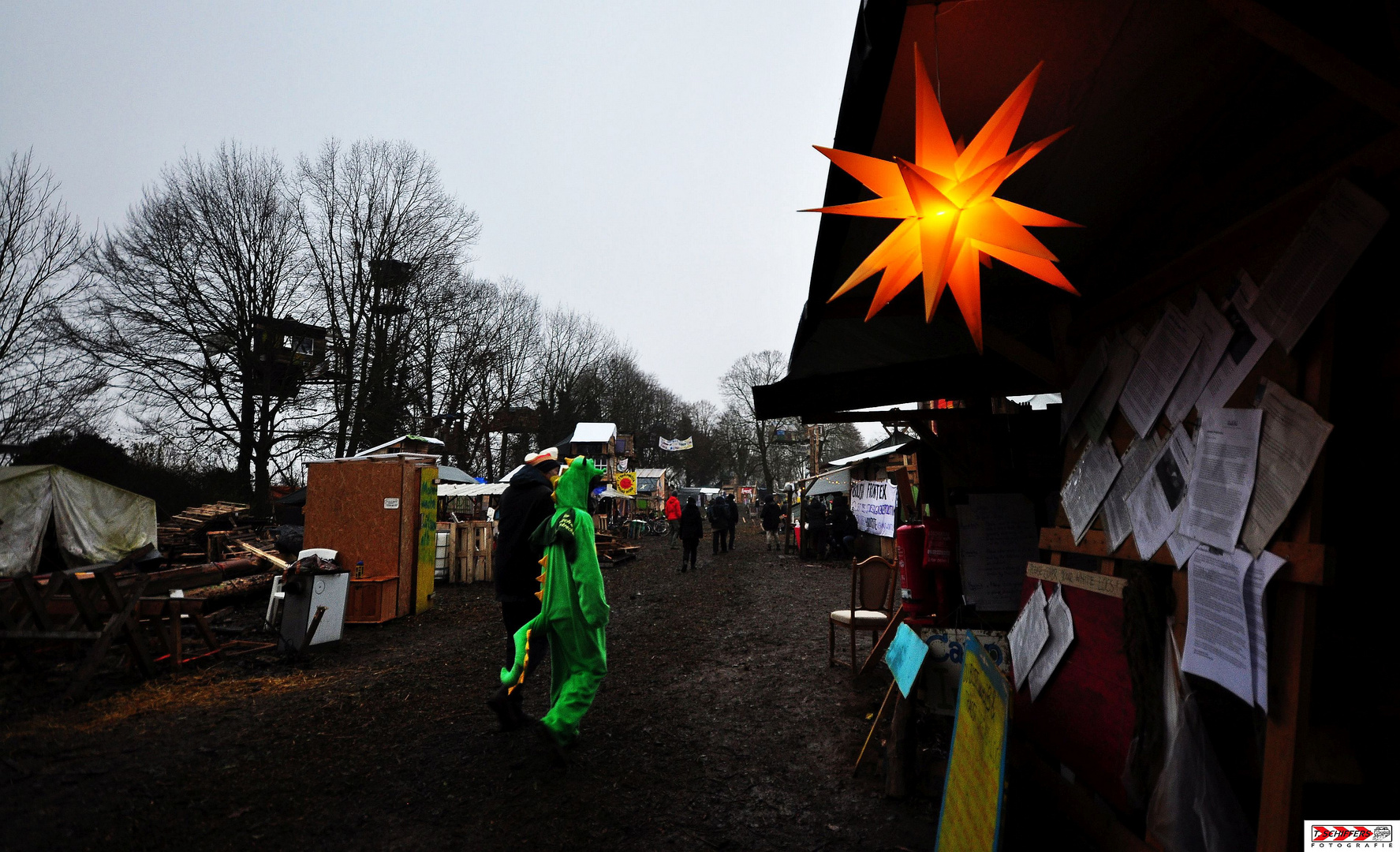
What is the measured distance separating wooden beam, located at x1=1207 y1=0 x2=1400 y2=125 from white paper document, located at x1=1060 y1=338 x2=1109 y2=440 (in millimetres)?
1597

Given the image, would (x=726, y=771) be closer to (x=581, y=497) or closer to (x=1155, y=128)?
(x=581, y=497)

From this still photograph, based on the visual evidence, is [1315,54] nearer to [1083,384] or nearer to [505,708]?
[1083,384]

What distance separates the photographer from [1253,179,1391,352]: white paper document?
187cm

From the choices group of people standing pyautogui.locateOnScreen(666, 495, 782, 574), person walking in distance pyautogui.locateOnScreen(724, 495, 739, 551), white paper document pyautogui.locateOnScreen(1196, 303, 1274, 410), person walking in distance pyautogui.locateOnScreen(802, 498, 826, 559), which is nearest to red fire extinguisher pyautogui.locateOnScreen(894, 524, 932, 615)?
white paper document pyautogui.locateOnScreen(1196, 303, 1274, 410)

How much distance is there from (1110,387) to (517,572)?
3871 mm

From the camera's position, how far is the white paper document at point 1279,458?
1.91m

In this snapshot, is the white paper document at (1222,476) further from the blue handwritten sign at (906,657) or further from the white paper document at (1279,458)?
the blue handwritten sign at (906,657)

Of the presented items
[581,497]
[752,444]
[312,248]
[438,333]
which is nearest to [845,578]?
[581,497]

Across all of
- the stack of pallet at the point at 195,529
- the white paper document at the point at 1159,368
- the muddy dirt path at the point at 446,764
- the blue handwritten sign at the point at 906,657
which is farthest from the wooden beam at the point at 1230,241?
the stack of pallet at the point at 195,529

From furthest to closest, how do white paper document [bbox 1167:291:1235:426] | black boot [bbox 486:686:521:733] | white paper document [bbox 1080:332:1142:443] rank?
black boot [bbox 486:686:521:733]
white paper document [bbox 1080:332:1142:443]
white paper document [bbox 1167:291:1235:426]

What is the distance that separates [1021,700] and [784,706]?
2229mm

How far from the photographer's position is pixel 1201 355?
249cm

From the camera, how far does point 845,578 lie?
1373 cm

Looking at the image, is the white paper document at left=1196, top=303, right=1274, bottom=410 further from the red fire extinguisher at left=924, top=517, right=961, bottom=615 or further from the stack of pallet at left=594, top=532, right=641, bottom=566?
the stack of pallet at left=594, top=532, right=641, bottom=566
